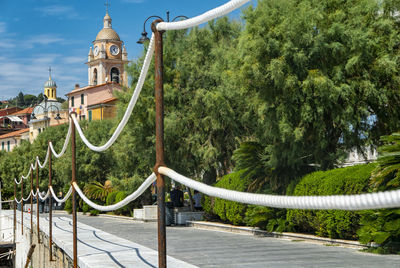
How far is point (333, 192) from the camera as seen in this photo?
11180 mm

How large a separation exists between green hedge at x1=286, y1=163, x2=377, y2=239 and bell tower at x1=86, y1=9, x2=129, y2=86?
289ft

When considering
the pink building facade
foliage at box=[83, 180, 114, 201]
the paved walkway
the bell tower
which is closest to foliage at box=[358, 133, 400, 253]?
the paved walkway

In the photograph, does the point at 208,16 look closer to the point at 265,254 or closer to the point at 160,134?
the point at 160,134

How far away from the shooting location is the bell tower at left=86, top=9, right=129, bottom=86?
99688 mm

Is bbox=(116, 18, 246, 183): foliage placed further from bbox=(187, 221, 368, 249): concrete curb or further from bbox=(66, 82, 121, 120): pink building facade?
bbox=(66, 82, 121, 120): pink building facade

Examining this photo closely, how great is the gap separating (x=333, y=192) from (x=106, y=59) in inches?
3621

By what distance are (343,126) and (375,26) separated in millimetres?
2754

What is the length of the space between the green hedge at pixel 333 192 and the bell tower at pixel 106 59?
88.2 m

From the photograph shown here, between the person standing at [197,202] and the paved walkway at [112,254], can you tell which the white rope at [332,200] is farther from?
the person standing at [197,202]

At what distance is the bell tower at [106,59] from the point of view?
327 feet

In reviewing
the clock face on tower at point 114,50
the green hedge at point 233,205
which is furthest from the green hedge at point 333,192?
the clock face on tower at point 114,50

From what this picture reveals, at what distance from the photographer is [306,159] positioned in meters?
15.2

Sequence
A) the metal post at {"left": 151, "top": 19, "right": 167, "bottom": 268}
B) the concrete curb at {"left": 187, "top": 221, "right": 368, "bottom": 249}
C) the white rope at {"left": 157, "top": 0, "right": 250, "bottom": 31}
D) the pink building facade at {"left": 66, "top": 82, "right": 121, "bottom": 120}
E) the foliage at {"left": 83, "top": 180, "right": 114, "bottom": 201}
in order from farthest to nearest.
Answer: the pink building facade at {"left": 66, "top": 82, "right": 121, "bottom": 120} → the foliage at {"left": 83, "top": 180, "right": 114, "bottom": 201} → the concrete curb at {"left": 187, "top": 221, "right": 368, "bottom": 249} → the metal post at {"left": 151, "top": 19, "right": 167, "bottom": 268} → the white rope at {"left": 157, "top": 0, "right": 250, "bottom": 31}

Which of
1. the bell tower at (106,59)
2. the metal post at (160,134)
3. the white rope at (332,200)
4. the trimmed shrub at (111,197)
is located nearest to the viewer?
the white rope at (332,200)
